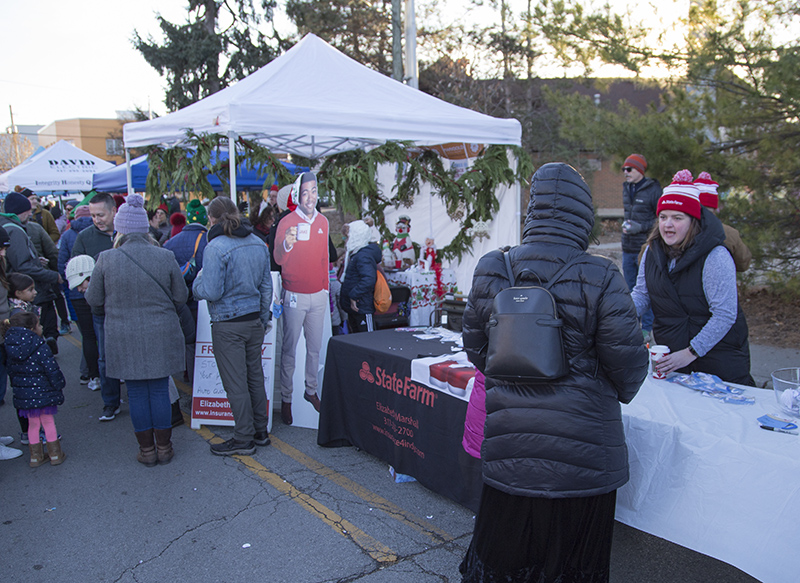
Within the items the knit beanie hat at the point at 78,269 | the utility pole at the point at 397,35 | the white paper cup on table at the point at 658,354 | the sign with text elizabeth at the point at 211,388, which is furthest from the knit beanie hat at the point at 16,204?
the utility pole at the point at 397,35

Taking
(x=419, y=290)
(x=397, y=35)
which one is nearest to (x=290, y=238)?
(x=419, y=290)

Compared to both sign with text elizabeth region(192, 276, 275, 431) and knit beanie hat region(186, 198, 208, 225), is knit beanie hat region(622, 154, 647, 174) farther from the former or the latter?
knit beanie hat region(186, 198, 208, 225)

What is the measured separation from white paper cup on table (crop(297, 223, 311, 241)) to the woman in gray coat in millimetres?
1076

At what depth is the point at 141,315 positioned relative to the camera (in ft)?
13.1

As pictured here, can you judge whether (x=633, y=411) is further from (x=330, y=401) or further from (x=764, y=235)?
(x=764, y=235)

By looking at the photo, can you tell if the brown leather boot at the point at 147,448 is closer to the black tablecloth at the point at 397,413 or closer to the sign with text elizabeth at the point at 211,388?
the sign with text elizabeth at the point at 211,388

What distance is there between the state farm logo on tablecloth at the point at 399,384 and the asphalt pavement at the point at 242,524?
641mm

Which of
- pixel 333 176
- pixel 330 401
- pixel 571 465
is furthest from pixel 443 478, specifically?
pixel 333 176

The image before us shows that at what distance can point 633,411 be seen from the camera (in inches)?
102

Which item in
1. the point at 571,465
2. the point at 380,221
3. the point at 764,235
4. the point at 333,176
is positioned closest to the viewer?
the point at 571,465

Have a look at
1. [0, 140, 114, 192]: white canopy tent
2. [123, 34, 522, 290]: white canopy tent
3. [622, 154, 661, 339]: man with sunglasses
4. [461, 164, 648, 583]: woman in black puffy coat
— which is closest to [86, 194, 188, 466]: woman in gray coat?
[123, 34, 522, 290]: white canopy tent

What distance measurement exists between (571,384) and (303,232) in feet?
10.8

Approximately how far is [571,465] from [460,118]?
530 cm

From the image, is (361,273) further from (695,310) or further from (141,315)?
(695,310)
